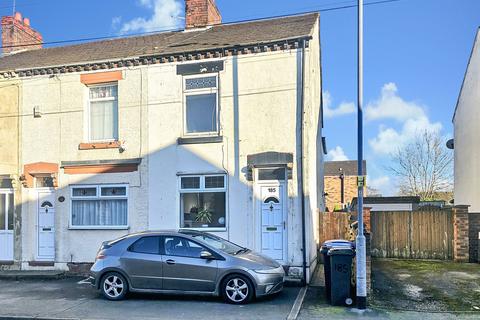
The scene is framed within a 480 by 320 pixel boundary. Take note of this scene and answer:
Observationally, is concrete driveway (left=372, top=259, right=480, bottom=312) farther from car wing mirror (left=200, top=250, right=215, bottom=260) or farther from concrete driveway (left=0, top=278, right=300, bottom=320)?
car wing mirror (left=200, top=250, right=215, bottom=260)

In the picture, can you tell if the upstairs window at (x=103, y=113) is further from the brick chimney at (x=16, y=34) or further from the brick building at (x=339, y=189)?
the brick building at (x=339, y=189)

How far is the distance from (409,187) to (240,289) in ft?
114

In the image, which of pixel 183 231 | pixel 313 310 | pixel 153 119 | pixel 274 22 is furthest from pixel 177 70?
pixel 313 310

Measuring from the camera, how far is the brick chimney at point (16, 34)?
683 inches

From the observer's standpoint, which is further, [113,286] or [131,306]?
[113,286]

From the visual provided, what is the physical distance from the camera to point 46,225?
1393 cm

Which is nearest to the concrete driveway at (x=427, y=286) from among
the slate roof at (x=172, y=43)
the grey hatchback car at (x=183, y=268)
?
the grey hatchback car at (x=183, y=268)

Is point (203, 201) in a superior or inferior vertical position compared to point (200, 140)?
inferior

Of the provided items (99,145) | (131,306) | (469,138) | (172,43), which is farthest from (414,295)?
(469,138)

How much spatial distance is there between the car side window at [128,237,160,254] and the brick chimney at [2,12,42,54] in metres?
10.5

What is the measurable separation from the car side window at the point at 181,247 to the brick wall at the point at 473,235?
917 centimetres

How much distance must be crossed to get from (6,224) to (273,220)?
8.26 meters

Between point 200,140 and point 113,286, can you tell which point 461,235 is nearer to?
point 200,140

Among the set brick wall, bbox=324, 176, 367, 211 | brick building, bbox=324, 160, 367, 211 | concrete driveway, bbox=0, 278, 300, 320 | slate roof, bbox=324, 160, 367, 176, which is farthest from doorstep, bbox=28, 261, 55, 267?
slate roof, bbox=324, 160, 367, 176
